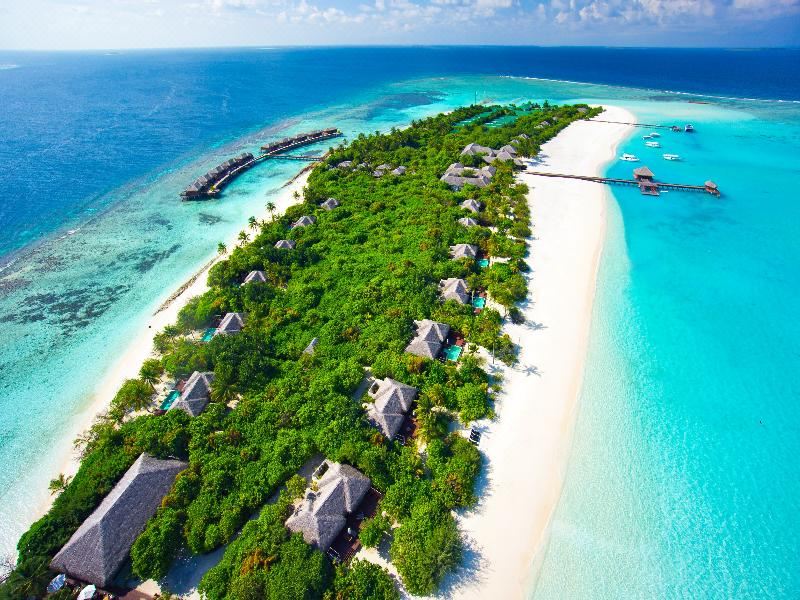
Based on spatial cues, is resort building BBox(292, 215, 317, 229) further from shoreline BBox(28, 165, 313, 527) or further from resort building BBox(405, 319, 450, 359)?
resort building BBox(405, 319, 450, 359)

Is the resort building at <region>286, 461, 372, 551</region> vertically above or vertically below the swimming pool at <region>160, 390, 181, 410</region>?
above

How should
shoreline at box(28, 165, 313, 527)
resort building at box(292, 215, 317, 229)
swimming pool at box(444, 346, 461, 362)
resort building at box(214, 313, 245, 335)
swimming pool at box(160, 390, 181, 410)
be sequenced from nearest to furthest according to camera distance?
shoreline at box(28, 165, 313, 527) < swimming pool at box(160, 390, 181, 410) < swimming pool at box(444, 346, 461, 362) < resort building at box(214, 313, 245, 335) < resort building at box(292, 215, 317, 229)

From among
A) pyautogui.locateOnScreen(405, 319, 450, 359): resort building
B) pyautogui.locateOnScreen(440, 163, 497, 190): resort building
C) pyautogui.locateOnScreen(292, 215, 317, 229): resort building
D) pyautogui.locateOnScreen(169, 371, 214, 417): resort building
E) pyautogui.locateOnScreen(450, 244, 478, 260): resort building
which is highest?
pyautogui.locateOnScreen(440, 163, 497, 190): resort building

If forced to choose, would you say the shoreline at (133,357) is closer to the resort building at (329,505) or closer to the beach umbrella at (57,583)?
the beach umbrella at (57,583)

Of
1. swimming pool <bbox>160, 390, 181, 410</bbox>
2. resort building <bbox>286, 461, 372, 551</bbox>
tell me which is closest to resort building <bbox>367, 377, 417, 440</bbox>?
resort building <bbox>286, 461, 372, 551</bbox>

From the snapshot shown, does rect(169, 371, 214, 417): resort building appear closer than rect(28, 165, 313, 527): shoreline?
No

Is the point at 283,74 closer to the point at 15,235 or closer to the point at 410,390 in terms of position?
the point at 15,235

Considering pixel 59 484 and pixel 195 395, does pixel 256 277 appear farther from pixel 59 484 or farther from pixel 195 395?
pixel 59 484

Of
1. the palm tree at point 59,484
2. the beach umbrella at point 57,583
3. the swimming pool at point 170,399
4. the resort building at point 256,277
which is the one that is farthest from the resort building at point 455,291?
the beach umbrella at point 57,583

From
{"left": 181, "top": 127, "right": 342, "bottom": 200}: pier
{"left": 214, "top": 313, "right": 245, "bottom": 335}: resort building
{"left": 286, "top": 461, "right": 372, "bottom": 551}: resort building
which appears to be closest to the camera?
{"left": 286, "top": 461, "right": 372, "bottom": 551}: resort building
